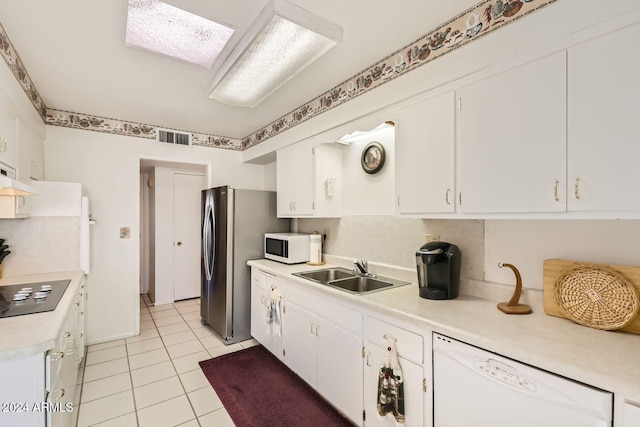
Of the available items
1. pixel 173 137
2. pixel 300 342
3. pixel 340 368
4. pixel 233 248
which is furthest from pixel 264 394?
pixel 173 137

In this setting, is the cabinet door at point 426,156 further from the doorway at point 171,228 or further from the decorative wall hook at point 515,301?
the doorway at point 171,228

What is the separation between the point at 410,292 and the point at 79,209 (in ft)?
9.48

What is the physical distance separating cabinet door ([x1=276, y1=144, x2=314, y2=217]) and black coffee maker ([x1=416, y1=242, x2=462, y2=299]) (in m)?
1.32

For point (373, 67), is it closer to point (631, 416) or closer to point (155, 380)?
point (631, 416)

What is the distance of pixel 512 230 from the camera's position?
5.37 ft

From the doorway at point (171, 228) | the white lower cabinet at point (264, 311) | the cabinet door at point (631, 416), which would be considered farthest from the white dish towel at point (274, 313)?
the doorway at point (171, 228)

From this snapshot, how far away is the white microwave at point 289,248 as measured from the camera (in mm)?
2938

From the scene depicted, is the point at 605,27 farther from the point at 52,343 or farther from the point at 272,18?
the point at 52,343

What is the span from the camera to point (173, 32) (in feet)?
5.49

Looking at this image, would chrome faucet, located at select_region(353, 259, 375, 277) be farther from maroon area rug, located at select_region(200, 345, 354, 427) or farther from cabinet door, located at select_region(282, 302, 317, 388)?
maroon area rug, located at select_region(200, 345, 354, 427)

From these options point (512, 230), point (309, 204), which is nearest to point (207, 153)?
point (309, 204)

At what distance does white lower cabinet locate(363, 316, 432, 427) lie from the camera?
1456 millimetres

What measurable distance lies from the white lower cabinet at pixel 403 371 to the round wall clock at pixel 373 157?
1.28 meters

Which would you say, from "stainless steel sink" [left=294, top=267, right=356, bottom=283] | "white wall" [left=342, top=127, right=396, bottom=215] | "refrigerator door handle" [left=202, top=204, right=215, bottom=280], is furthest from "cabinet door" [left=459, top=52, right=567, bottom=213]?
"refrigerator door handle" [left=202, top=204, right=215, bottom=280]
